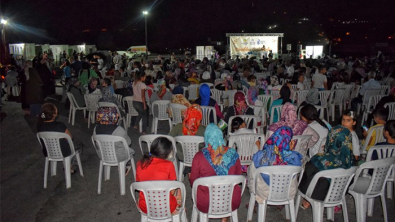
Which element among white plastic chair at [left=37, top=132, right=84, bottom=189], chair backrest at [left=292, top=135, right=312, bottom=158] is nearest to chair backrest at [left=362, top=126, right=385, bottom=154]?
chair backrest at [left=292, top=135, right=312, bottom=158]

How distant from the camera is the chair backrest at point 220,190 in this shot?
9.56ft

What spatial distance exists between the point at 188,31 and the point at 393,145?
56.3m

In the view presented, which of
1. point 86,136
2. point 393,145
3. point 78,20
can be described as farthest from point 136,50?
point 393,145

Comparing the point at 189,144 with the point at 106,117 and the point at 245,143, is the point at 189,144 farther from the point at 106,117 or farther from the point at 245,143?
the point at 106,117

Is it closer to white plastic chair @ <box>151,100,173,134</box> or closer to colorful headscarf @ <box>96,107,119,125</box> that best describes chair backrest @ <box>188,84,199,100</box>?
white plastic chair @ <box>151,100,173,134</box>

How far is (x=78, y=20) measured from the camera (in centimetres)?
4834

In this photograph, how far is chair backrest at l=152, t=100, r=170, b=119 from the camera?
6.99 meters

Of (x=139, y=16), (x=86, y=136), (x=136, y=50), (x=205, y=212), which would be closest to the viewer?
(x=205, y=212)

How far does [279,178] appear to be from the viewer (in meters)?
3.22

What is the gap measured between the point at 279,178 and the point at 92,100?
565 centimetres

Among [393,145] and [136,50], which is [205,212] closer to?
[393,145]

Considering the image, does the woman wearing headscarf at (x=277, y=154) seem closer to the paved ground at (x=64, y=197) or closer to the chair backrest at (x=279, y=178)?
the chair backrest at (x=279, y=178)

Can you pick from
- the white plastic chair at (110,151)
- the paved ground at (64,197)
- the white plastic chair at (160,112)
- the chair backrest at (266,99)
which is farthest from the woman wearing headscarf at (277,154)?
the chair backrest at (266,99)

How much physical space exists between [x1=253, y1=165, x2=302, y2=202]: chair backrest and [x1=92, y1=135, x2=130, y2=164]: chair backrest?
6.32 feet
